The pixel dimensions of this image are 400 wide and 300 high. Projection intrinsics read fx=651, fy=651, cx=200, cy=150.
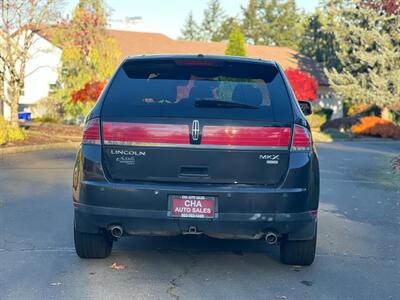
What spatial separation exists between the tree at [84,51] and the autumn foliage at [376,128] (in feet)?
45.0

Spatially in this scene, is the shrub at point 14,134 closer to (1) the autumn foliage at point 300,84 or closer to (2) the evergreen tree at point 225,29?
(1) the autumn foliage at point 300,84

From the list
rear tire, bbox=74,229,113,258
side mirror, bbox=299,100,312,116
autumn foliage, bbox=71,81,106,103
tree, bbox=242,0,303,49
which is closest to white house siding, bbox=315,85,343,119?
autumn foliage, bbox=71,81,106,103

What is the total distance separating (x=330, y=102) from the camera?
161 feet

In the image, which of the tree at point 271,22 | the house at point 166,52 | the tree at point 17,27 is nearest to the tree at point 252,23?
the tree at point 271,22

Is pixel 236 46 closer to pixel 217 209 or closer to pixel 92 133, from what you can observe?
pixel 92 133

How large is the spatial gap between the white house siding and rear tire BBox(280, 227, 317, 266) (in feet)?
144

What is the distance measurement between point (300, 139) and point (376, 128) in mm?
29260

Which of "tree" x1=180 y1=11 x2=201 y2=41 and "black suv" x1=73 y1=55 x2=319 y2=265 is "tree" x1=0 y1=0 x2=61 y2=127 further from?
"tree" x1=180 y1=11 x2=201 y2=41

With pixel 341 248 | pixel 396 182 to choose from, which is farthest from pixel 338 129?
pixel 341 248

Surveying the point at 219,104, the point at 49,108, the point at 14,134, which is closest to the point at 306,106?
the point at 219,104

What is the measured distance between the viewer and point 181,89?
5.55 meters

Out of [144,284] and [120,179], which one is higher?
[120,179]

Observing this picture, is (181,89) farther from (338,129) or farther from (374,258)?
(338,129)

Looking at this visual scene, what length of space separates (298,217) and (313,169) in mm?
435
